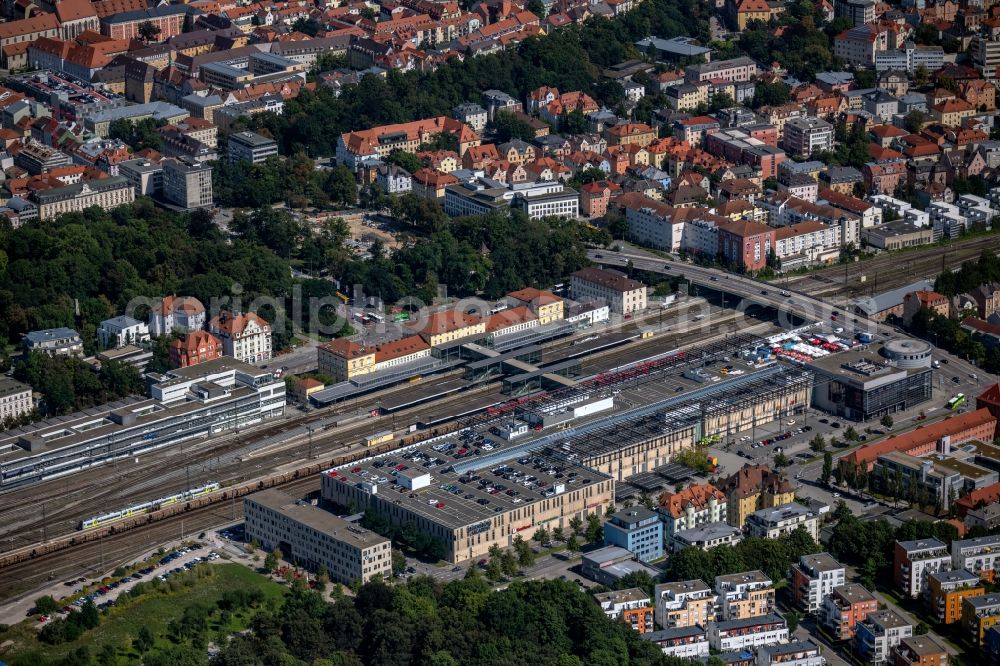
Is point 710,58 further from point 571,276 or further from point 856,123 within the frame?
point 571,276

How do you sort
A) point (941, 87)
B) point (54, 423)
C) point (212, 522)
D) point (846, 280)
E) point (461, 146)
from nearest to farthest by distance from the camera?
point (212, 522) < point (54, 423) < point (846, 280) < point (461, 146) < point (941, 87)

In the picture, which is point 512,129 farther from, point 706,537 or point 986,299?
point 706,537

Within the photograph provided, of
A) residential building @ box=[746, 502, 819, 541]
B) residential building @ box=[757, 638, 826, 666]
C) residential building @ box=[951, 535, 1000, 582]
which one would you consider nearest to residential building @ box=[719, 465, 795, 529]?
residential building @ box=[746, 502, 819, 541]

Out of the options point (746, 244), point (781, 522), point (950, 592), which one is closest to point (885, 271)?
point (746, 244)

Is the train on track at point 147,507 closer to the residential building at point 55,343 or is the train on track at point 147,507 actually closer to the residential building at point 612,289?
the residential building at point 55,343

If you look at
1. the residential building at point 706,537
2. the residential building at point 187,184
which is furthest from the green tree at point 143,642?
the residential building at point 187,184

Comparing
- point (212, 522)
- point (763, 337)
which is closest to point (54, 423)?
point (212, 522)

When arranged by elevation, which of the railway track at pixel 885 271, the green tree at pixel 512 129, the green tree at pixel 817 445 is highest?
the green tree at pixel 512 129
